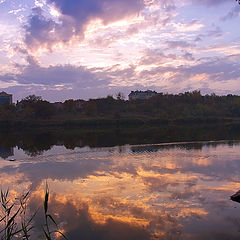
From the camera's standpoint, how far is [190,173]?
1856 cm

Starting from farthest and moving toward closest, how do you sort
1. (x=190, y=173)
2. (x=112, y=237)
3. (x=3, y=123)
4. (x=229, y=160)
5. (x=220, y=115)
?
1. (x=220, y=115)
2. (x=3, y=123)
3. (x=229, y=160)
4. (x=190, y=173)
5. (x=112, y=237)

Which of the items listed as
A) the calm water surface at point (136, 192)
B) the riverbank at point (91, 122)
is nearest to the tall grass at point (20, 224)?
the calm water surface at point (136, 192)

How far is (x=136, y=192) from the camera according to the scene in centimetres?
1472

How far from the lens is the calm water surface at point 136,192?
10.2 m

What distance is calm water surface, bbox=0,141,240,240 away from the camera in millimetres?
10156

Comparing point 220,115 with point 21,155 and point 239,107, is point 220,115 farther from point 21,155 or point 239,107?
point 21,155

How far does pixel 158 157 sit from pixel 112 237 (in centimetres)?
1575

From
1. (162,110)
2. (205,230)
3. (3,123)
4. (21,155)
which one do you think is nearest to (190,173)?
(205,230)

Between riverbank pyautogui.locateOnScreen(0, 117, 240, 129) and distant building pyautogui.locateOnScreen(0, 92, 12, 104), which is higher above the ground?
distant building pyautogui.locateOnScreen(0, 92, 12, 104)

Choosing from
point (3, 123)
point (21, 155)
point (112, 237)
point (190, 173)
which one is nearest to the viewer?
point (112, 237)

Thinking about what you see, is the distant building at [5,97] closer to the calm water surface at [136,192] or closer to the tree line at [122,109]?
the tree line at [122,109]

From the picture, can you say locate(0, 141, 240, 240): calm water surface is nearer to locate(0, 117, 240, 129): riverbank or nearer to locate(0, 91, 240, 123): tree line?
locate(0, 117, 240, 129): riverbank

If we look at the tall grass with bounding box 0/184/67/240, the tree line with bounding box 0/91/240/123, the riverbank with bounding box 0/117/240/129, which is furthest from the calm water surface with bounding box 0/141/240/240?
the tree line with bounding box 0/91/240/123

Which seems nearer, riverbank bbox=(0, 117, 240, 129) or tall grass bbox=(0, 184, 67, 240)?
tall grass bbox=(0, 184, 67, 240)
